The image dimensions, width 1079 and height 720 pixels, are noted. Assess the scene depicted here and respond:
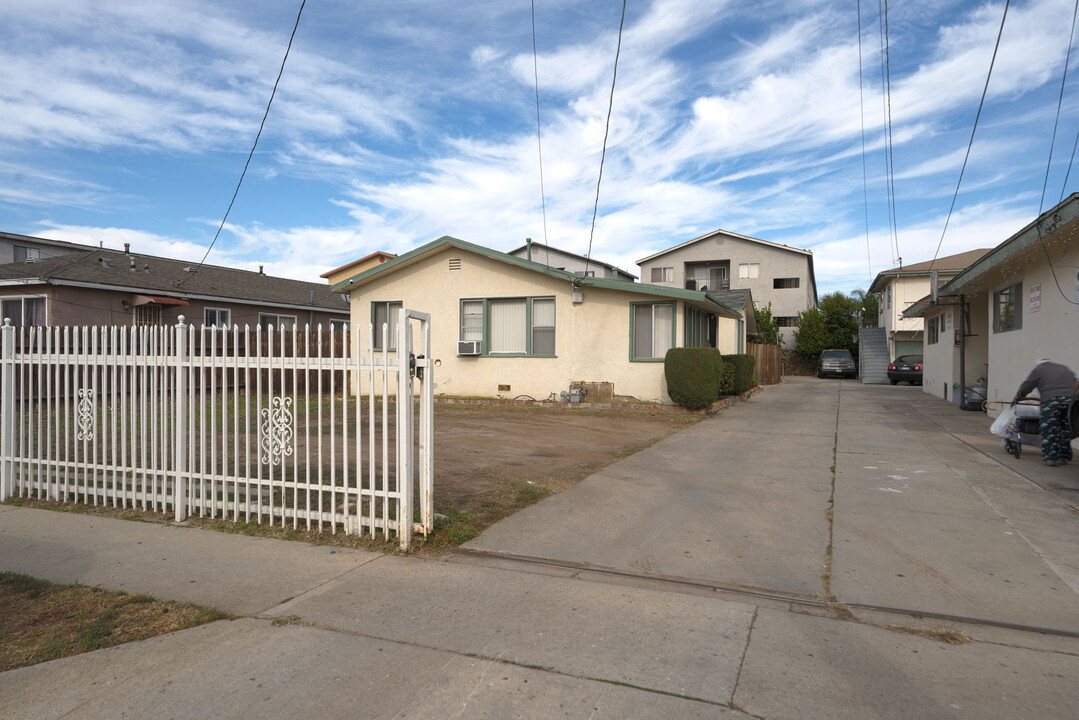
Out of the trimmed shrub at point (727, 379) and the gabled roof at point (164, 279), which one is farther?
the gabled roof at point (164, 279)

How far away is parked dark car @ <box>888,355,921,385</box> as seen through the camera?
30.1 meters

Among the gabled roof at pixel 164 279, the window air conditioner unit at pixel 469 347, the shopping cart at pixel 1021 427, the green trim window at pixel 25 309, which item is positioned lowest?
the shopping cart at pixel 1021 427

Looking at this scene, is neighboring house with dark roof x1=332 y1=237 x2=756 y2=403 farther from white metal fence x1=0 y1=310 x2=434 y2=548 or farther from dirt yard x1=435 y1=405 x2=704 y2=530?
white metal fence x1=0 y1=310 x2=434 y2=548

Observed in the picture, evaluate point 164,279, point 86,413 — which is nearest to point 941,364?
point 86,413

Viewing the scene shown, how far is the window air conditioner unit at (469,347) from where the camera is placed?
1800 centimetres

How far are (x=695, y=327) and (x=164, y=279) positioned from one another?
55.6 ft

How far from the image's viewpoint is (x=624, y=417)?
49.3 feet

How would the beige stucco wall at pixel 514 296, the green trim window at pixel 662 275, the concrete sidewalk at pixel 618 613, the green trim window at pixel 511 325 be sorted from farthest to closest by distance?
the green trim window at pixel 662 275
the green trim window at pixel 511 325
the beige stucco wall at pixel 514 296
the concrete sidewalk at pixel 618 613

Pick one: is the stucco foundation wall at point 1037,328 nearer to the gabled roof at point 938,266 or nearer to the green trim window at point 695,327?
the green trim window at point 695,327

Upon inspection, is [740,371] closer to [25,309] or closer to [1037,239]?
[1037,239]

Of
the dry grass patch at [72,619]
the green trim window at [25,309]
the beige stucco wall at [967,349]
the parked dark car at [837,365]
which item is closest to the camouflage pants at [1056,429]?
the dry grass patch at [72,619]

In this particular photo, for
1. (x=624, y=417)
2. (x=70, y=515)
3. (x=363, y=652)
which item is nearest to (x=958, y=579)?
(x=363, y=652)

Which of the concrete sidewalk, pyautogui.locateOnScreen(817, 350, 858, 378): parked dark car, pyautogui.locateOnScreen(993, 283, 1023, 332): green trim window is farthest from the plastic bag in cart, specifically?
pyautogui.locateOnScreen(817, 350, 858, 378): parked dark car

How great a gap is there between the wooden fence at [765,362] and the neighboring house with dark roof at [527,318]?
8356 millimetres
